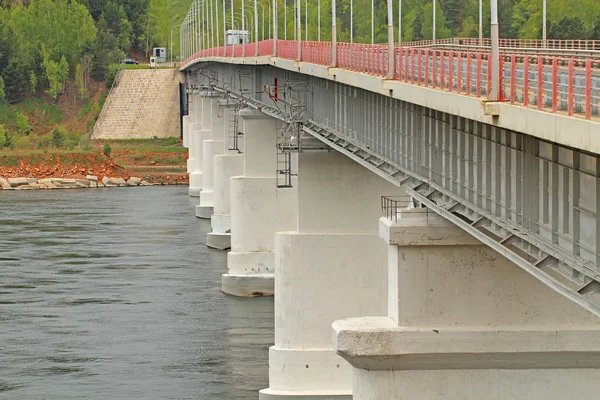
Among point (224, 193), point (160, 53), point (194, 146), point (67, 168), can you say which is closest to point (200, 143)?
point (194, 146)

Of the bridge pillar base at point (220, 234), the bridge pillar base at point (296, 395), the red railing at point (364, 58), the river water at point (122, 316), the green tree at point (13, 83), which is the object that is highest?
the green tree at point (13, 83)

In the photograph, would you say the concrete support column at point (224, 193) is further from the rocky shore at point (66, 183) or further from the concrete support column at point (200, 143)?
the rocky shore at point (66, 183)

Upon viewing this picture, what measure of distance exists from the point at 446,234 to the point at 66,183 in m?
86.1

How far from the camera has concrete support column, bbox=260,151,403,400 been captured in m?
35.8

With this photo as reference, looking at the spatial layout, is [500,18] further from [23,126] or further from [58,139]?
[23,126]

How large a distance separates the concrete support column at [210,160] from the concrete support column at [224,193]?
30.6 ft

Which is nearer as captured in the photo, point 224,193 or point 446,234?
point 446,234

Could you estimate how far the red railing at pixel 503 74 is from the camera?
17.3 meters

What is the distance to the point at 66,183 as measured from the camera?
4262 inches

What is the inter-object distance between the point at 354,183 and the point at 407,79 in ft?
38.1

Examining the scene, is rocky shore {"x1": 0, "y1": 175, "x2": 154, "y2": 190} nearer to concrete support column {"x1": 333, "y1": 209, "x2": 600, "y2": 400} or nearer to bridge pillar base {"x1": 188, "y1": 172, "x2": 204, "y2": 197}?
bridge pillar base {"x1": 188, "y1": 172, "x2": 204, "y2": 197}

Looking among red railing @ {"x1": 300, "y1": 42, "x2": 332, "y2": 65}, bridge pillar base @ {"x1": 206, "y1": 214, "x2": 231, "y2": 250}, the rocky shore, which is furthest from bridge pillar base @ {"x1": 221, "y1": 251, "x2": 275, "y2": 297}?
the rocky shore

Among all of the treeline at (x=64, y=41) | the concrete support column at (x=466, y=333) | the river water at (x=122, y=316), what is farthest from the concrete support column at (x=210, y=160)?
the treeline at (x=64, y=41)

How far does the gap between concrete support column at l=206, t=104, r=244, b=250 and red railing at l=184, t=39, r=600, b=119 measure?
1262 inches
